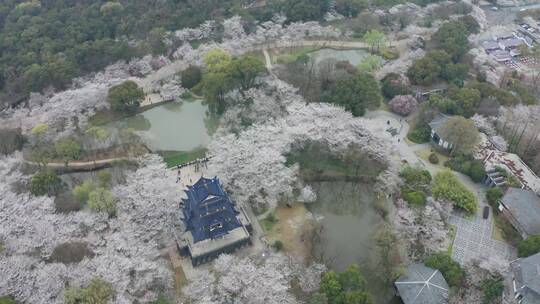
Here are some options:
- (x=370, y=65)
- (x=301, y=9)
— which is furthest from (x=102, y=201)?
(x=301, y=9)

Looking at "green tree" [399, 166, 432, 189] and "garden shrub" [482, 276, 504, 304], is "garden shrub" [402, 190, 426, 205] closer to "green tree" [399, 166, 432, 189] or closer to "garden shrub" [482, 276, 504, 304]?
"green tree" [399, 166, 432, 189]

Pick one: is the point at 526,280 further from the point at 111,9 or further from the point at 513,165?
the point at 111,9

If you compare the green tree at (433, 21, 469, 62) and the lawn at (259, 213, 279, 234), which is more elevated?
the green tree at (433, 21, 469, 62)

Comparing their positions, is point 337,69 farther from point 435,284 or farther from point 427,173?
point 435,284

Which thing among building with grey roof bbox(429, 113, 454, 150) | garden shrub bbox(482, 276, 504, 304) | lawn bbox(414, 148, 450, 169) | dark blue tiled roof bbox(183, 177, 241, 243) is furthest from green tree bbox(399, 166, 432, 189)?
dark blue tiled roof bbox(183, 177, 241, 243)

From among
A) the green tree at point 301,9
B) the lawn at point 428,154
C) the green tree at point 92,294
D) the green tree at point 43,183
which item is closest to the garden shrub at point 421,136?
the lawn at point 428,154

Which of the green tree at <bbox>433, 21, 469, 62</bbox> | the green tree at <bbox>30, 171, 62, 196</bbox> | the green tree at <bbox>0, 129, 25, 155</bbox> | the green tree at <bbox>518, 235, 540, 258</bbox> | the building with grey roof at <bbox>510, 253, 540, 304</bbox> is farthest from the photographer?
the green tree at <bbox>433, 21, 469, 62</bbox>

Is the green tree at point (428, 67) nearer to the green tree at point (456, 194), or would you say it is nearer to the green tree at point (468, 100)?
the green tree at point (468, 100)
